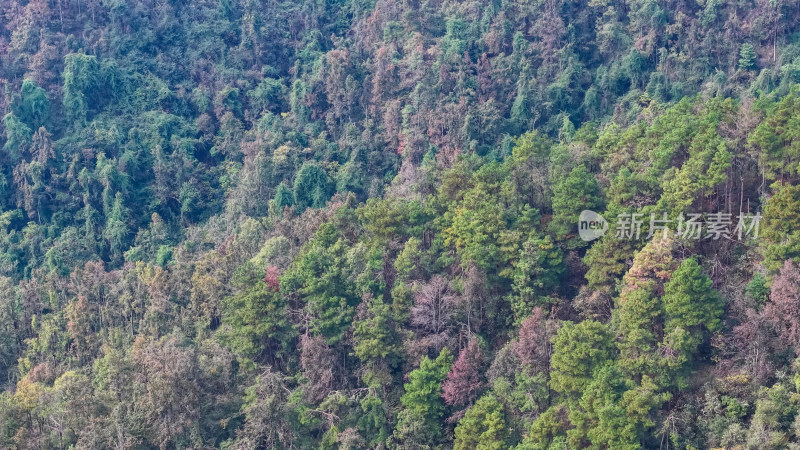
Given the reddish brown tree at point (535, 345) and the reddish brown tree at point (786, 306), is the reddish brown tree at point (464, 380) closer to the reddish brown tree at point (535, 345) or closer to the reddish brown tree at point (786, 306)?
the reddish brown tree at point (535, 345)

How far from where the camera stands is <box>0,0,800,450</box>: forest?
83.8 feet

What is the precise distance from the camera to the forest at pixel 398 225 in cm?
2555

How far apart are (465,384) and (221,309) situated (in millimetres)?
8985

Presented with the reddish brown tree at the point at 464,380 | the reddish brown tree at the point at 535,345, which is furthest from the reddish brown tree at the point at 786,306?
the reddish brown tree at the point at 464,380

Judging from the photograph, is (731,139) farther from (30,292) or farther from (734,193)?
(30,292)

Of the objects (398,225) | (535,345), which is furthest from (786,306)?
(398,225)

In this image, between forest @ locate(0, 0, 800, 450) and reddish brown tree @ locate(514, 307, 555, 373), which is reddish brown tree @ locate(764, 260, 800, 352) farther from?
reddish brown tree @ locate(514, 307, 555, 373)

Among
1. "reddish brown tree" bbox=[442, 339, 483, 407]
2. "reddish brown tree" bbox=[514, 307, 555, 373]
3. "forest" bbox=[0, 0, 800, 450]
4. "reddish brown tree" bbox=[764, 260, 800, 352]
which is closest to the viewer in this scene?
"reddish brown tree" bbox=[764, 260, 800, 352]

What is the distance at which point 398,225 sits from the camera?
101ft

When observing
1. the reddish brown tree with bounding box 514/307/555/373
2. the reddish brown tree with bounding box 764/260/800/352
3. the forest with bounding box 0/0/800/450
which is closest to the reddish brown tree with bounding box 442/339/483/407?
the forest with bounding box 0/0/800/450

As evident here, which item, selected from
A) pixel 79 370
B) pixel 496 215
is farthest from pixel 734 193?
pixel 79 370

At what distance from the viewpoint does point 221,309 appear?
3200cm

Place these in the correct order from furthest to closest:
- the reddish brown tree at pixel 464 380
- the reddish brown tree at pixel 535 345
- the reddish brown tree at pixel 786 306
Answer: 1. the reddish brown tree at pixel 464 380
2. the reddish brown tree at pixel 535 345
3. the reddish brown tree at pixel 786 306

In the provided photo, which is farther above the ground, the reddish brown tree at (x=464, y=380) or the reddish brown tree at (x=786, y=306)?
the reddish brown tree at (x=786, y=306)
